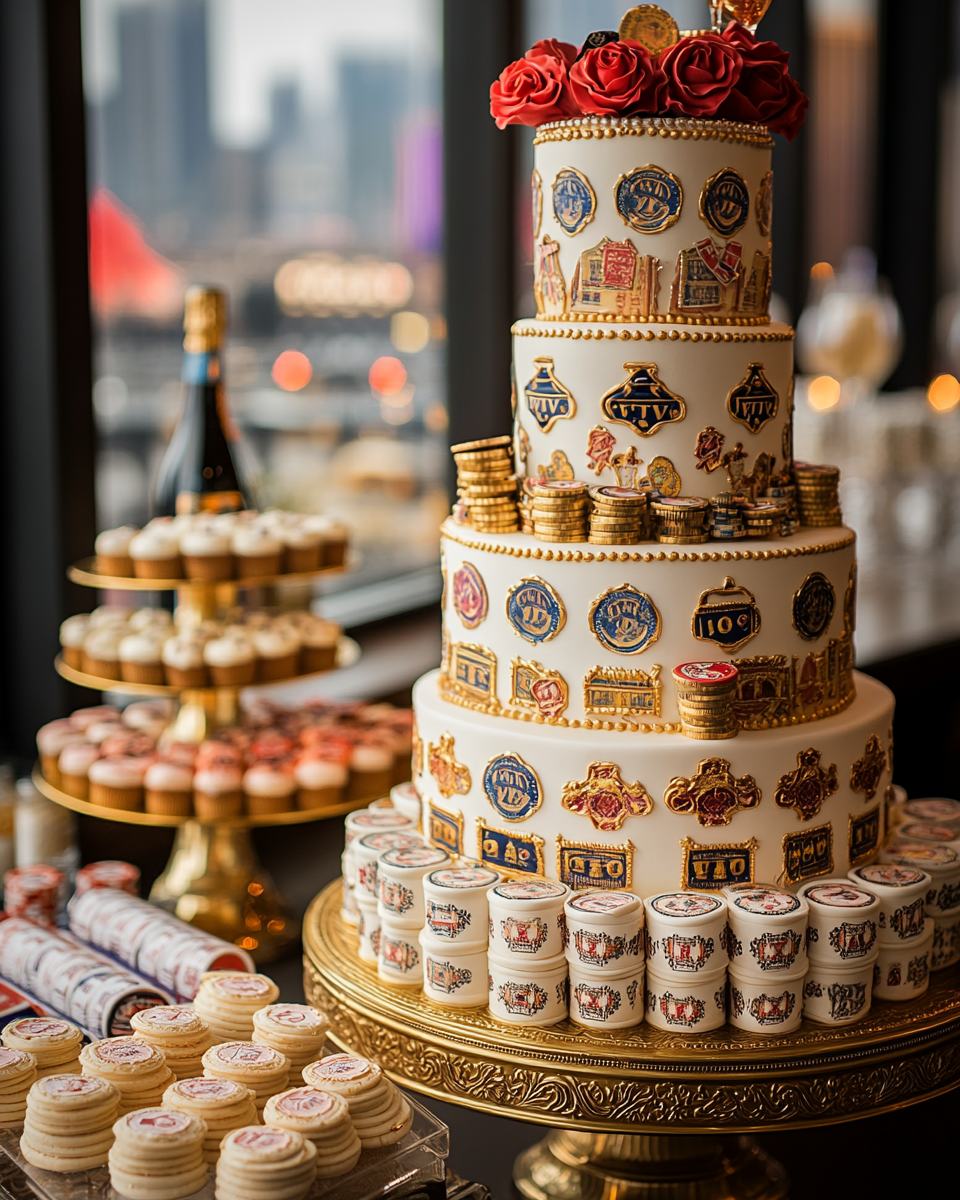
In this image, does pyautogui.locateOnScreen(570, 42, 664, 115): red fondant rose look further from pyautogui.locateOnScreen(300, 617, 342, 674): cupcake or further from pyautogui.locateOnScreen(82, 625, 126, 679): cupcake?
pyautogui.locateOnScreen(82, 625, 126, 679): cupcake

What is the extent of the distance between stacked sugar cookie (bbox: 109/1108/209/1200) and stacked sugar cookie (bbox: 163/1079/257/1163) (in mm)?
49

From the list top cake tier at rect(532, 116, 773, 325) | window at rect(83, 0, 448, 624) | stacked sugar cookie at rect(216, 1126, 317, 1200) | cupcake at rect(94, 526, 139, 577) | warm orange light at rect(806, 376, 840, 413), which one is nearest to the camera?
stacked sugar cookie at rect(216, 1126, 317, 1200)

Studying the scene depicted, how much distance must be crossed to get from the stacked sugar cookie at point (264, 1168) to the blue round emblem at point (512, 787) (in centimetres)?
58

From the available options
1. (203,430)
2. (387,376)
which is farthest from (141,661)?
(387,376)

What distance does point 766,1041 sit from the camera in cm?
179

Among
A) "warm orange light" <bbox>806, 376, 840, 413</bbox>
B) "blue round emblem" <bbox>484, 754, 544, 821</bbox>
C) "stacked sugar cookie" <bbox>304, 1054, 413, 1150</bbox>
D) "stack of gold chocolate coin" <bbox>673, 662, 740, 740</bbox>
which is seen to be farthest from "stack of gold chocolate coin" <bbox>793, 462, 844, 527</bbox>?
"warm orange light" <bbox>806, 376, 840, 413</bbox>

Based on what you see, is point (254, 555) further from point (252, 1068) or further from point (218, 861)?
point (252, 1068)

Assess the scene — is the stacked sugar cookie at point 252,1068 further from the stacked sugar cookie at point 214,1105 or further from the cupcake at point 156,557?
the cupcake at point 156,557

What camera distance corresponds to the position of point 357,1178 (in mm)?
1598

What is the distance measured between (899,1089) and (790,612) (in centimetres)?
67

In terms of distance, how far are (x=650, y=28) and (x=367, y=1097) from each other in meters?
1.58

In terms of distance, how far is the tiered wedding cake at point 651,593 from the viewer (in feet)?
6.21

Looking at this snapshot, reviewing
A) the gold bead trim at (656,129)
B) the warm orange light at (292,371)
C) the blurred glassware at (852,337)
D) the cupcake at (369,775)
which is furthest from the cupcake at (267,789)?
the blurred glassware at (852,337)

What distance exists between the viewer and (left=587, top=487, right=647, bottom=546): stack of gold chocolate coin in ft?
6.24
